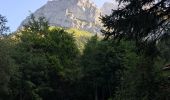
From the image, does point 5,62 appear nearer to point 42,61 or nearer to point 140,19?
point 42,61

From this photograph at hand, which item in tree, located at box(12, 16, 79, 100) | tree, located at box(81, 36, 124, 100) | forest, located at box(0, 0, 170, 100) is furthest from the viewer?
tree, located at box(81, 36, 124, 100)

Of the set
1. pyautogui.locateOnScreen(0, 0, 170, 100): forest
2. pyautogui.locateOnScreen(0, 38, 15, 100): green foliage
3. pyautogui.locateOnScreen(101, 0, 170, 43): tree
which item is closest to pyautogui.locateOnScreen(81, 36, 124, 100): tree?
pyautogui.locateOnScreen(0, 0, 170, 100): forest

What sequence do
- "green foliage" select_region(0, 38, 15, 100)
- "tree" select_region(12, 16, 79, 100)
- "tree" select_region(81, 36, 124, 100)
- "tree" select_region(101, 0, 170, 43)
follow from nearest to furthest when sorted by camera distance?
"tree" select_region(101, 0, 170, 43) < "green foliage" select_region(0, 38, 15, 100) < "tree" select_region(12, 16, 79, 100) < "tree" select_region(81, 36, 124, 100)

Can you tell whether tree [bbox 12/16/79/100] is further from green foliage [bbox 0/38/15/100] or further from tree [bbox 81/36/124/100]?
green foliage [bbox 0/38/15/100]

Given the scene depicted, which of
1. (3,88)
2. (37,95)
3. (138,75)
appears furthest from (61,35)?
(138,75)

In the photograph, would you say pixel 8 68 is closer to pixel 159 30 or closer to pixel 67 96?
pixel 67 96

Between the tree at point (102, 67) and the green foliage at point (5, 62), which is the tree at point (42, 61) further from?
the green foliage at point (5, 62)

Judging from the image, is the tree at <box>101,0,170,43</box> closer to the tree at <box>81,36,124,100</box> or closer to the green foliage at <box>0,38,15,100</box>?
the green foliage at <box>0,38,15,100</box>

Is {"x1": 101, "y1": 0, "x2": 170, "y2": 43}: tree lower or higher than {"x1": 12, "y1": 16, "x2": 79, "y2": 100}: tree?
lower

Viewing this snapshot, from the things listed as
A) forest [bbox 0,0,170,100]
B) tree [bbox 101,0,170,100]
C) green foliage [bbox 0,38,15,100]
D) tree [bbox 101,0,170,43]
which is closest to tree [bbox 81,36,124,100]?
forest [bbox 0,0,170,100]

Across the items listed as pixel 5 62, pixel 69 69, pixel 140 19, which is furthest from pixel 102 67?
pixel 140 19

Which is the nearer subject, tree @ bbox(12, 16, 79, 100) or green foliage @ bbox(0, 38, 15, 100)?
green foliage @ bbox(0, 38, 15, 100)

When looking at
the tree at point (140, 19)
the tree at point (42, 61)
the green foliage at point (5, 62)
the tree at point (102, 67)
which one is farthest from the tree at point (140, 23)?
the tree at point (102, 67)

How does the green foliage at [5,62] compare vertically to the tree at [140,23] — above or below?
above
